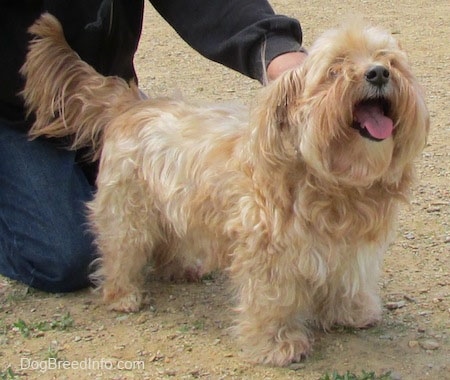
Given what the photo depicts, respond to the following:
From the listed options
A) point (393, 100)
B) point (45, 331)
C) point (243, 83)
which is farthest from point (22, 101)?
point (243, 83)

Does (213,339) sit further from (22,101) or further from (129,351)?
(22,101)

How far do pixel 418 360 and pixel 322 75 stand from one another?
4.00ft

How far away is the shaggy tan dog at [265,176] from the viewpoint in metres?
2.96

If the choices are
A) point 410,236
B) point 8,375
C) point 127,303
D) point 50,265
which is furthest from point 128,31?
point 8,375

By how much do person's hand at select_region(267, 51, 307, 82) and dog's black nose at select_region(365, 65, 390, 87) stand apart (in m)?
0.57

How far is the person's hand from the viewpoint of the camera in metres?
3.41

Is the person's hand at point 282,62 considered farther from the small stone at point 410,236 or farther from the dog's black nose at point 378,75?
the small stone at point 410,236

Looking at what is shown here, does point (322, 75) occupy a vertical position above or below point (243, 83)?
above

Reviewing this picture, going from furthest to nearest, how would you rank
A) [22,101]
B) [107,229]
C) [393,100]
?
[22,101] → [107,229] → [393,100]

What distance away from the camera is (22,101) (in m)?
4.33

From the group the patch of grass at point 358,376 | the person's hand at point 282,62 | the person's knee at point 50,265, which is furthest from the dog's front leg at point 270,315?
the person's knee at point 50,265

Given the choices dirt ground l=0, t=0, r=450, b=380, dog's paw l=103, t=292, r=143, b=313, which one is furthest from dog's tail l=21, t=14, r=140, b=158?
dirt ground l=0, t=0, r=450, b=380

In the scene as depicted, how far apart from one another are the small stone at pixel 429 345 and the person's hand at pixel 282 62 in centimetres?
121

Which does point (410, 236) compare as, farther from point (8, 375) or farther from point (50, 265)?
point (8, 375)
